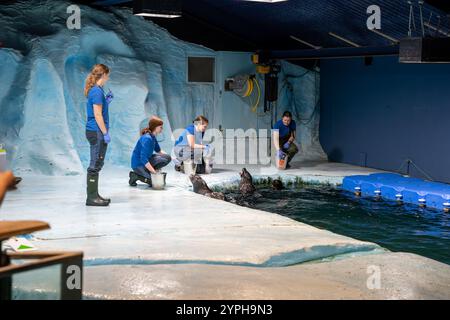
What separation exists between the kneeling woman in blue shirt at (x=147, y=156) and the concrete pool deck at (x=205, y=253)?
81 centimetres

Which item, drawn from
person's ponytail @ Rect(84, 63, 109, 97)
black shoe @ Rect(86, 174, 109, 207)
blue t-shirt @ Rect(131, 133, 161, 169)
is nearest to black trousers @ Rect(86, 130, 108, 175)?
black shoe @ Rect(86, 174, 109, 207)

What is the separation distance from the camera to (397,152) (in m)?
13.3

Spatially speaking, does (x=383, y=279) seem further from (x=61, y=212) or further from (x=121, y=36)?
(x=121, y=36)

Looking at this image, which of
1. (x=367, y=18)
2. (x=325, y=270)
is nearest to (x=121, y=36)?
(x=367, y=18)

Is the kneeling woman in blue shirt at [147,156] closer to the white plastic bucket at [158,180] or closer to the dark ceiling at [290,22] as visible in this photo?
the white plastic bucket at [158,180]

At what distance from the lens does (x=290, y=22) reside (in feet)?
43.2

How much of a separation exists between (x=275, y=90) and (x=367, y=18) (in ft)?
11.7

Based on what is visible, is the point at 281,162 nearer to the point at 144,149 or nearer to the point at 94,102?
the point at 144,149

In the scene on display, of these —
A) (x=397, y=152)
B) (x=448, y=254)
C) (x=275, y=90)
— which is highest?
(x=275, y=90)

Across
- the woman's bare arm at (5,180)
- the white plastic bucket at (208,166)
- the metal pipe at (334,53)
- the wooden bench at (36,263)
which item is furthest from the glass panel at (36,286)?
the metal pipe at (334,53)

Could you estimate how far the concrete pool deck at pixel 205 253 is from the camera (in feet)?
16.4

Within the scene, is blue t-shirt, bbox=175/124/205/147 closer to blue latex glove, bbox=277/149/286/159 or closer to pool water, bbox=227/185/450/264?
pool water, bbox=227/185/450/264

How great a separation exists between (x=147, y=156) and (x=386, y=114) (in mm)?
5530

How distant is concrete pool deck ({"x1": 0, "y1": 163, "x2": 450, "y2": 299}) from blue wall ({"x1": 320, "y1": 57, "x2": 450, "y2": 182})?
503 cm
